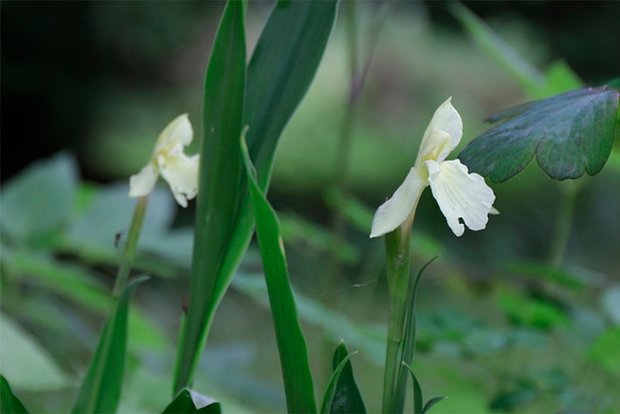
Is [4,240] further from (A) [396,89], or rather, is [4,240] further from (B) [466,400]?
(A) [396,89]

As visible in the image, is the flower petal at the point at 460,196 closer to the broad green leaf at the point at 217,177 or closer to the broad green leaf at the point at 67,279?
the broad green leaf at the point at 217,177

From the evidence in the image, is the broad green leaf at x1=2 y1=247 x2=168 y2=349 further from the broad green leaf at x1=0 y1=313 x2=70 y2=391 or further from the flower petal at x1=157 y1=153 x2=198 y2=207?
the flower petal at x1=157 y1=153 x2=198 y2=207

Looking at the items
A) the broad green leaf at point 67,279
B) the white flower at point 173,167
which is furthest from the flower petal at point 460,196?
the broad green leaf at point 67,279

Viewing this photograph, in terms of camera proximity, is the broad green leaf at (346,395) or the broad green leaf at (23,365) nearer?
the broad green leaf at (346,395)

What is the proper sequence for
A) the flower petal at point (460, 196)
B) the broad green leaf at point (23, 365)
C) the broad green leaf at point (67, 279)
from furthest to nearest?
the broad green leaf at point (67, 279) → the broad green leaf at point (23, 365) → the flower petal at point (460, 196)

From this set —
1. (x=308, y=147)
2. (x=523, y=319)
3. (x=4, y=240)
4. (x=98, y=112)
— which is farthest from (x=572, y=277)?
(x=308, y=147)

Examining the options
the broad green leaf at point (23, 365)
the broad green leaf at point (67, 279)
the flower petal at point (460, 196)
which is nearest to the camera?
the flower petal at point (460, 196)
